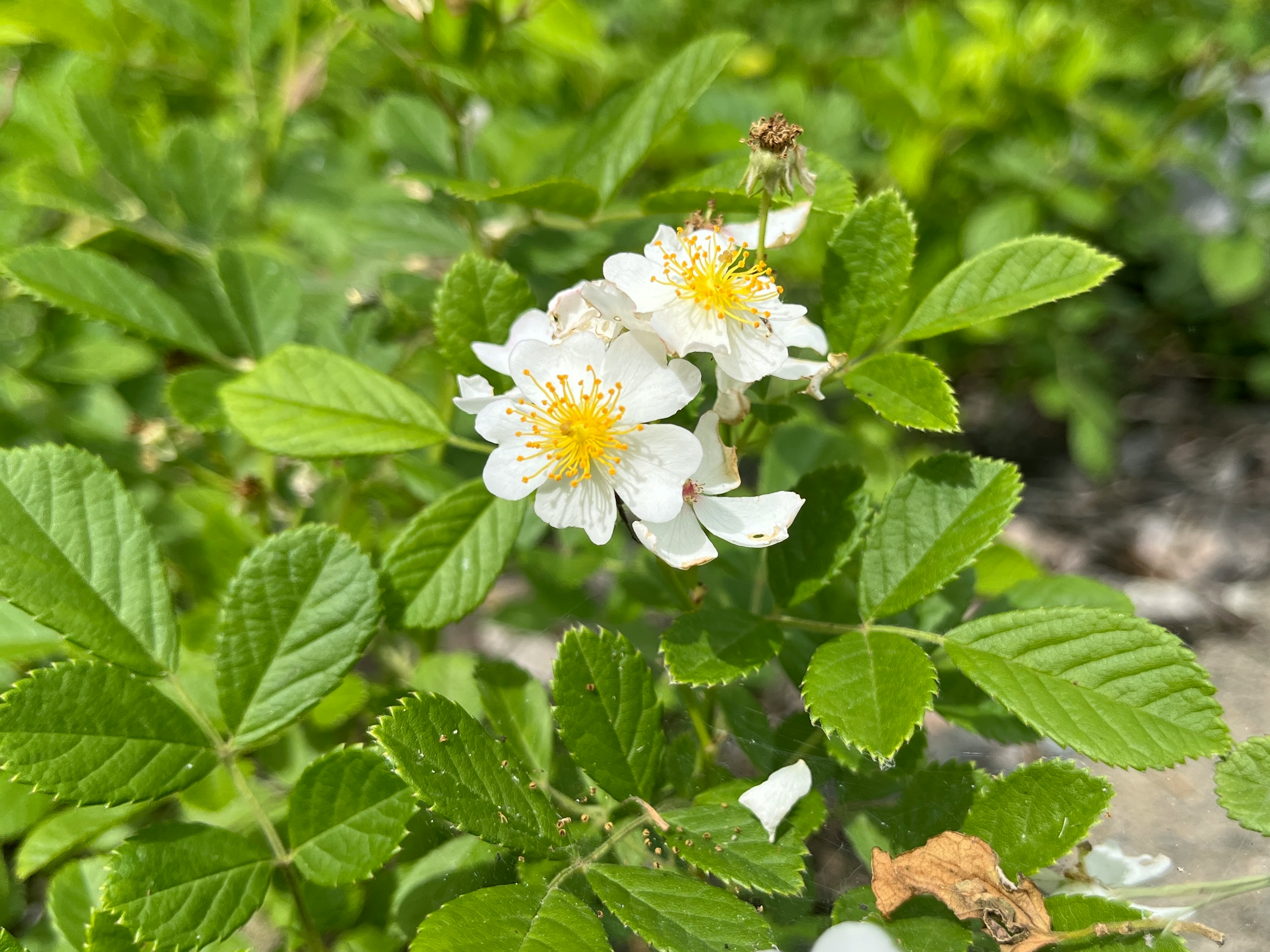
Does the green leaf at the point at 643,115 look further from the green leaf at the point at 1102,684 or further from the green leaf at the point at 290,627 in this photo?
the green leaf at the point at 1102,684

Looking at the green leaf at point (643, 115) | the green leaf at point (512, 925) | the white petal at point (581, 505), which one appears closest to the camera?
the green leaf at point (512, 925)

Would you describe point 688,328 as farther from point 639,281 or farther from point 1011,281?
point 1011,281

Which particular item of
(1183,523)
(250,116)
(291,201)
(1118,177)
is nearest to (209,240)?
(291,201)

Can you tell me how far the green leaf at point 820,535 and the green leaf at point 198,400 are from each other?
90 cm

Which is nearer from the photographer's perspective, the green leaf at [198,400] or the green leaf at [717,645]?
the green leaf at [717,645]

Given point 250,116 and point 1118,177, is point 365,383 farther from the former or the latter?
point 1118,177

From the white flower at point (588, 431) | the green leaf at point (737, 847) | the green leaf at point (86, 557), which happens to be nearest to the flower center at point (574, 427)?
the white flower at point (588, 431)

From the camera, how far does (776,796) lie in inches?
38.5

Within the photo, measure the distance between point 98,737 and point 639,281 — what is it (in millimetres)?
831

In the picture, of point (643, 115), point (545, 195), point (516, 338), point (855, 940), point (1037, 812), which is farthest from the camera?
point (643, 115)

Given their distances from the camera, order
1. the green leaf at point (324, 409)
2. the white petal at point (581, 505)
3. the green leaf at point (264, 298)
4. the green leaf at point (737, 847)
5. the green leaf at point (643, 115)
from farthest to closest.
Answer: the green leaf at point (264, 298)
the green leaf at point (643, 115)
the green leaf at point (324, 409)
the white petal at point (581, 505)
the green leaf at point (737, 847)

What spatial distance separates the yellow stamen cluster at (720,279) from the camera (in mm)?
1025

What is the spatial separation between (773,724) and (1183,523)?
2085 mm

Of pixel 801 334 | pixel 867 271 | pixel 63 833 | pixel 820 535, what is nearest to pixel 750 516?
pixel 820 535
